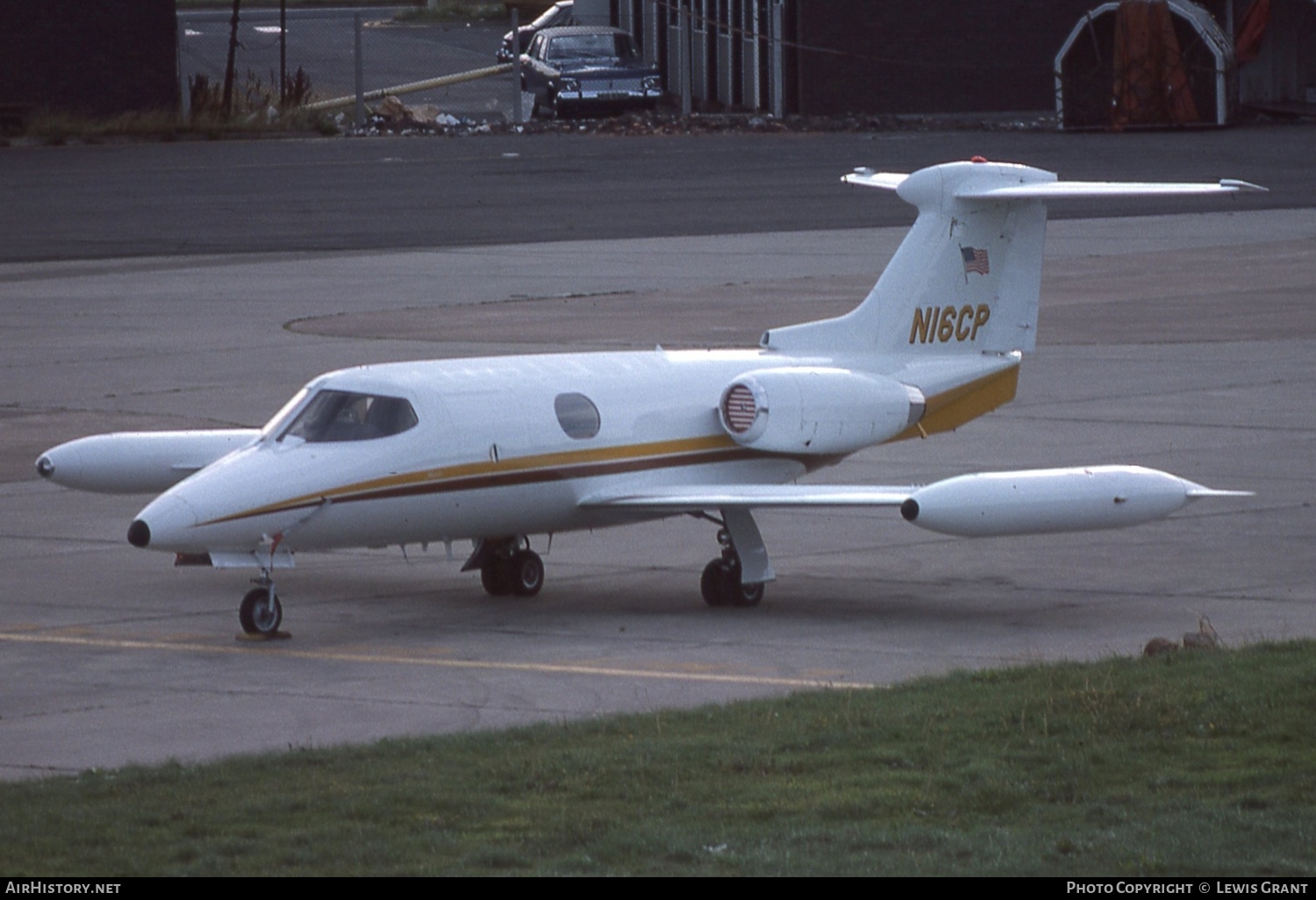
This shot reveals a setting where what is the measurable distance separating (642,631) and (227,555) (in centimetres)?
292

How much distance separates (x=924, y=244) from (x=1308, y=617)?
547 centimetres

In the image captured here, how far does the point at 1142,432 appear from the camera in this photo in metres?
24.5

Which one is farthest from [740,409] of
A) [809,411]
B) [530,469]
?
[530,469]

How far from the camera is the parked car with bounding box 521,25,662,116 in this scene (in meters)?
69.2

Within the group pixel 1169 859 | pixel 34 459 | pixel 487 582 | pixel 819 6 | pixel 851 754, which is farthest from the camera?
pixel 819 6

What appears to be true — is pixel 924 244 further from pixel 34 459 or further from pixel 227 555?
pixel 34 459

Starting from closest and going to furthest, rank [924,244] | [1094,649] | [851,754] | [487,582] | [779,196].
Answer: [851,754] < [1094,649] < [487,582] < [924,244] < [779,196]

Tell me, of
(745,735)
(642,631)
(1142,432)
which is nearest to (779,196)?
(1142,432)

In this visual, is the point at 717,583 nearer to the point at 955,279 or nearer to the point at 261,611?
the point at 261,611

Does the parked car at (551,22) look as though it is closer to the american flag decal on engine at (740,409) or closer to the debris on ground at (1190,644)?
the american flag decal on engine at (740,409)

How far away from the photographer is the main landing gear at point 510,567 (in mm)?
17750

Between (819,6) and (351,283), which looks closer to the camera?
(351,283)

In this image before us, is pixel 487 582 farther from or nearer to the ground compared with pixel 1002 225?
nearer to the ground

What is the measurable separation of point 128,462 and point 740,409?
503 cm
